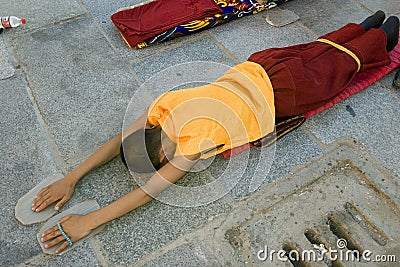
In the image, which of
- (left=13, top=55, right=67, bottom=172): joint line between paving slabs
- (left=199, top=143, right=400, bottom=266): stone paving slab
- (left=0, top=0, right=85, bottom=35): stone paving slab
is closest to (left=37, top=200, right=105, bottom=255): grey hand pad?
(left=13, top=55, right=67, bottom=172): joint line between paving slabs

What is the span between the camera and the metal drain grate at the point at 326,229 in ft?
5.67

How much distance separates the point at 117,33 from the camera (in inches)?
108

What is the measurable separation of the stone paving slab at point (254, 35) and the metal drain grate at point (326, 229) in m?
1.06

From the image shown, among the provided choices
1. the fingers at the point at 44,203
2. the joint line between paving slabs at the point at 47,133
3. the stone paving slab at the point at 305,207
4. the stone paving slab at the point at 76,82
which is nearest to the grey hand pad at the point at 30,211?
the fingers at the point at 44,203

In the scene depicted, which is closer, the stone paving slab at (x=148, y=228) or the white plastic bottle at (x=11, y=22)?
the stone paving slab at (x=148, y=228)

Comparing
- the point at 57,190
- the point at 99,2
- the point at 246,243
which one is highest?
the point at 99,2

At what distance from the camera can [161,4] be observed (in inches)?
109

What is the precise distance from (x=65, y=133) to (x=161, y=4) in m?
1.15

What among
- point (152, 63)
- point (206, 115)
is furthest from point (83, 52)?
point (206, 115)

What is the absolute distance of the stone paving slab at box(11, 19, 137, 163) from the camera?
2.19 metres

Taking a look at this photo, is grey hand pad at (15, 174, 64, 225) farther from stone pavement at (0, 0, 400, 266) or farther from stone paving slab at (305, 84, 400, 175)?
stone paving slab at (305, 84, 400, 175)

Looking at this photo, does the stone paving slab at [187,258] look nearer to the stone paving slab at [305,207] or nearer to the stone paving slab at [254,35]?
the stone paving slab at [305,207]

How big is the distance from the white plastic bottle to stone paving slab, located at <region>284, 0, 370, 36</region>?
6.12ft

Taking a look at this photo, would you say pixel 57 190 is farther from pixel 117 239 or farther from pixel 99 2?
pixel 99 2
